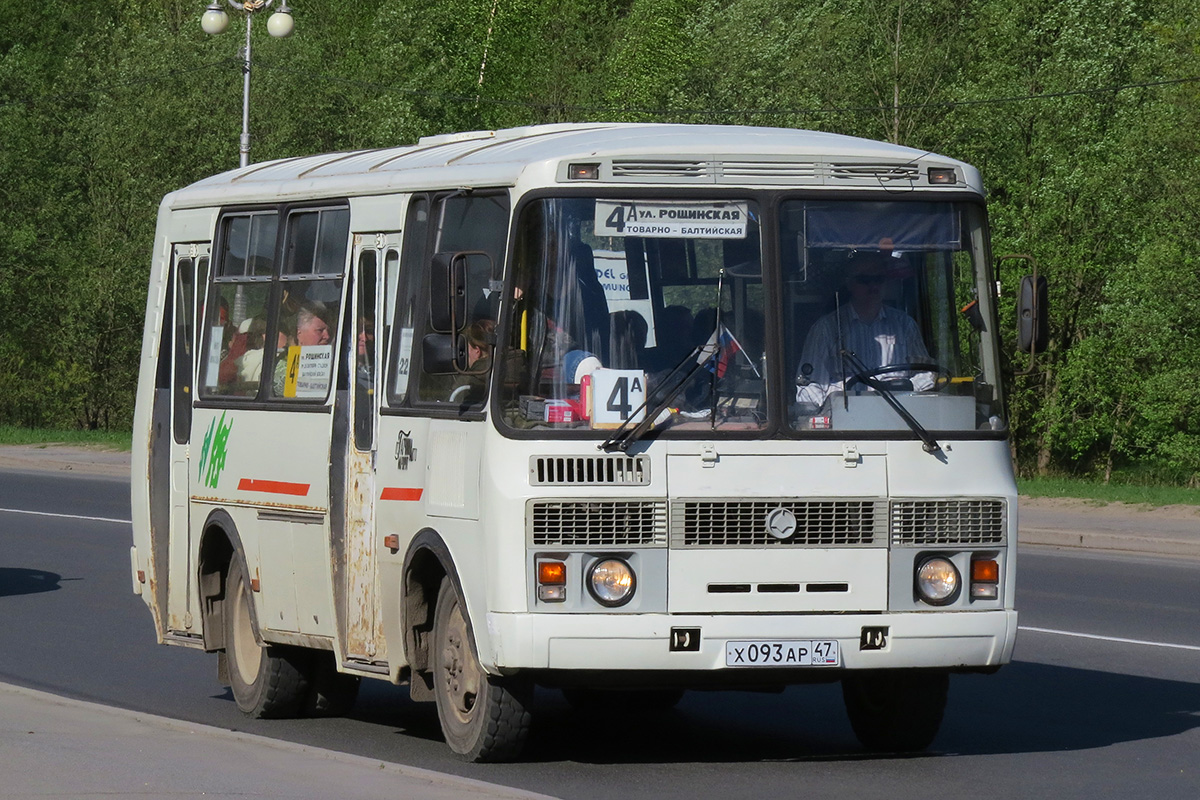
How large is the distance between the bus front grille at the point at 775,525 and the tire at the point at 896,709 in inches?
33.5

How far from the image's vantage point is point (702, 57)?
5284cm

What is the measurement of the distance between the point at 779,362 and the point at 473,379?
1285mm

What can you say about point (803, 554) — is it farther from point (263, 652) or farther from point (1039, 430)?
point (1039, 430)

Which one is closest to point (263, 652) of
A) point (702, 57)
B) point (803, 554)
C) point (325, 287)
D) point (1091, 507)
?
point (325, 287)

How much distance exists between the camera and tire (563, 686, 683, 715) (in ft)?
36.6

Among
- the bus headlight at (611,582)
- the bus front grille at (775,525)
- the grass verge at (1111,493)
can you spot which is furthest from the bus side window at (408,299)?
the grass verge at (1111,493)

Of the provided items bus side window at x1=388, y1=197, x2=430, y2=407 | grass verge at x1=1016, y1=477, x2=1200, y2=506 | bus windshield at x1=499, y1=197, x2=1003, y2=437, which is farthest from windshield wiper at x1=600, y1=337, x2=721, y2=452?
grass verge at x1=1016, y1=477, x2=1200, y2=506

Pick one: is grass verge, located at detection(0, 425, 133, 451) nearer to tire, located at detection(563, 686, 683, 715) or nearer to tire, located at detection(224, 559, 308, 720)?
tire, located at detection(224, 559, 308, 720)

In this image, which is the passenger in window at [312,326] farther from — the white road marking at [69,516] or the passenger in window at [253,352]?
the white road marking at [69,516]

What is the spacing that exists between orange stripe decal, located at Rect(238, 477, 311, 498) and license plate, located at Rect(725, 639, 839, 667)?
2.83 metres

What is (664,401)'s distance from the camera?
8.57 m

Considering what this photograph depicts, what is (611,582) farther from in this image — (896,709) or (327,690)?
(327,690)

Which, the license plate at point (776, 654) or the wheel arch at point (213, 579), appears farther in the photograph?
the wheel arch at point (213, 579)

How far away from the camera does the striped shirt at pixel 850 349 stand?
8.84 meters
